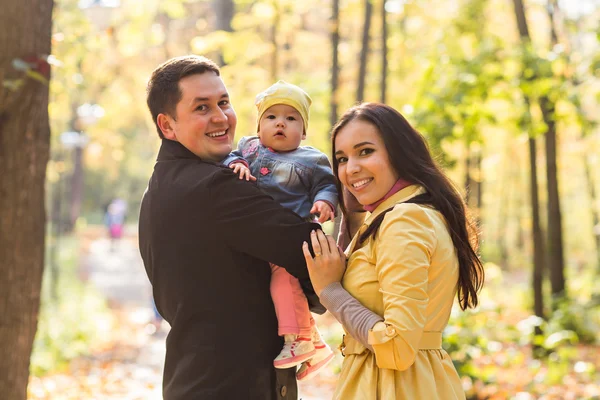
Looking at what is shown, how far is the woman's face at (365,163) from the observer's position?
8.41 feet

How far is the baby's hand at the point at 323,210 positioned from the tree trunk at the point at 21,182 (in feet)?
8.30

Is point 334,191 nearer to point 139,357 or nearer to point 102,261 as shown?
point 139,357

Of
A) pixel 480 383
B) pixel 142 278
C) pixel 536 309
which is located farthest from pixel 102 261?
pixel 480 383

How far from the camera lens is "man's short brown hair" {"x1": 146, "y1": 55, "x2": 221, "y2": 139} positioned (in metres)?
2.79

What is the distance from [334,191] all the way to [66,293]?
13.6 meters

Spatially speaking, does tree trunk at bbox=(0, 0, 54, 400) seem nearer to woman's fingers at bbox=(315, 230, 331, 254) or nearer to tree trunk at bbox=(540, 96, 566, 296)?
woman's fingers at bbox=(315, 230, 331, 254)

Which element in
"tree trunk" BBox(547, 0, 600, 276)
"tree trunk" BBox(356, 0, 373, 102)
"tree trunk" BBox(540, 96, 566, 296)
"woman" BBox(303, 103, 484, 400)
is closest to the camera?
"woman" BBox(303, 103, 484, 400)

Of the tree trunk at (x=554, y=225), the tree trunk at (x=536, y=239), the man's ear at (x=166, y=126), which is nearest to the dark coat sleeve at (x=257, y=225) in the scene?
the man's ear at (x=166, y=126)

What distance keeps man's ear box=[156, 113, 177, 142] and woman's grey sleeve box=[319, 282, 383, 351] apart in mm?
956

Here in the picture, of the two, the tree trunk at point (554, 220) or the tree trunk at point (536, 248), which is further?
A: the tree trunk at point (554, 220)

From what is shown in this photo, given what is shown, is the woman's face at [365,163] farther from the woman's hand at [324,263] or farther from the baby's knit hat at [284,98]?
the baby's knit hat at [284,98]

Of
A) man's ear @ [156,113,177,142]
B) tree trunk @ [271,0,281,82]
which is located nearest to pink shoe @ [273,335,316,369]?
man's ear @ [156,113,177,142]

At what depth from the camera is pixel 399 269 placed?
89.8 inches

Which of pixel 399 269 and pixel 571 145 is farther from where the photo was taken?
pixel 571 145
